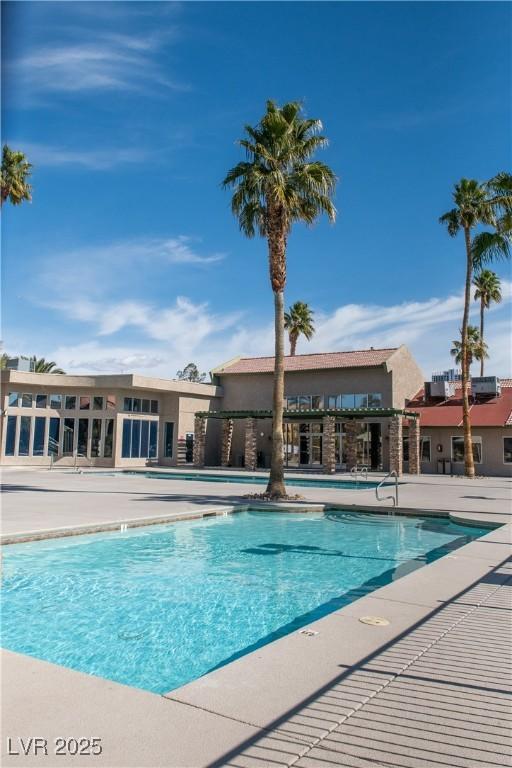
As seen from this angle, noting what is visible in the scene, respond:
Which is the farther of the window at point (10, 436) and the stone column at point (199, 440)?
the stone column at point (199, 440)

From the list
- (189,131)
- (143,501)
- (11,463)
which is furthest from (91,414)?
(189,131)

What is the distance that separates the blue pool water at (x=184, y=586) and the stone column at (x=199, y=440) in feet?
72.1

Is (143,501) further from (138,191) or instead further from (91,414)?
(91,414)

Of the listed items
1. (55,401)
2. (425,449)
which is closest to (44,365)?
(55,401)

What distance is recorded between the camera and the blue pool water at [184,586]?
5777 millimetres

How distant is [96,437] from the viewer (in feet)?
114

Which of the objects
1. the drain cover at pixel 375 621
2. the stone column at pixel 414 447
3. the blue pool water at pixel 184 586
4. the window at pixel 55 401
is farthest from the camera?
the window at pixel 55 401

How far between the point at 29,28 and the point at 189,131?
1366cm

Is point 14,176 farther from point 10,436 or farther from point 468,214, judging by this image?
point 468,214

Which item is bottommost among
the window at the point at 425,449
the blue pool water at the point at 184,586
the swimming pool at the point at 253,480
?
the blue pool water at the point at 184,586

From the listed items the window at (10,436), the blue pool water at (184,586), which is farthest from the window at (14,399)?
the blue pool water at (184,586)

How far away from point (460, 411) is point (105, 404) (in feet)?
70.9

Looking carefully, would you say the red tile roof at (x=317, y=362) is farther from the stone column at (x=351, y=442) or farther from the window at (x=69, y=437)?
the window at (x=69, y=437)

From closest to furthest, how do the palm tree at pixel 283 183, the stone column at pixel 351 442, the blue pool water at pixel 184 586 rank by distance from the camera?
the blue pool water at pixel 184 586 < the palm tree at pixel 283 183 < the stone column at pixel 351 442
